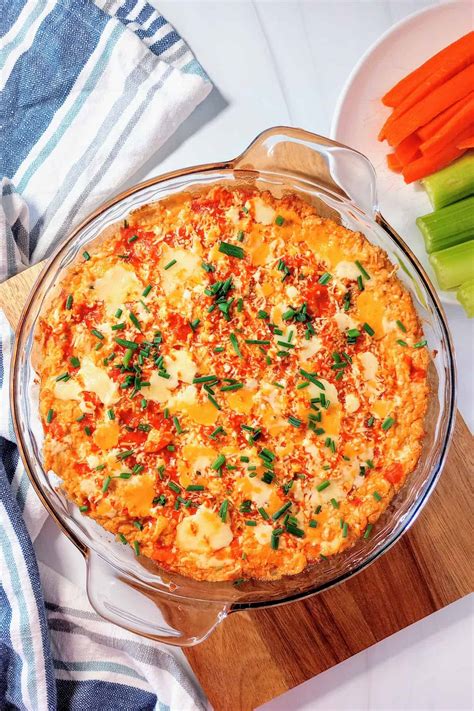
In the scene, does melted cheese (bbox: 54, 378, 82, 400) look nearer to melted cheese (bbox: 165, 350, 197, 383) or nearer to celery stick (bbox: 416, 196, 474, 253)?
melted cheese (bbox: 165, 350, 197, 383)

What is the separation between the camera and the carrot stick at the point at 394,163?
7.78ft

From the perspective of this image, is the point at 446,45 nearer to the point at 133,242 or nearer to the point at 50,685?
the point at 133,242

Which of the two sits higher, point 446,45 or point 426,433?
point 446,45

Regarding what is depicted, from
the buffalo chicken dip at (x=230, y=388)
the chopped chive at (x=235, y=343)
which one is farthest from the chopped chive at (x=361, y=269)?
Answer: the chopped chive at (x=235, y=343)

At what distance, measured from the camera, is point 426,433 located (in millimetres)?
2154

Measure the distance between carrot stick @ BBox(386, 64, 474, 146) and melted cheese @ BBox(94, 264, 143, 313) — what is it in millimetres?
965

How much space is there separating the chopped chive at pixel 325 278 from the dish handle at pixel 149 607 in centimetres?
91

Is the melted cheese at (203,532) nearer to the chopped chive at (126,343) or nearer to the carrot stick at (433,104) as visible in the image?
the chopped chive at (126,343)

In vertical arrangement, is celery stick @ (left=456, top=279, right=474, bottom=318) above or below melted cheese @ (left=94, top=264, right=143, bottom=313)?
below

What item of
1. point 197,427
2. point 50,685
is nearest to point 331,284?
point 197,427

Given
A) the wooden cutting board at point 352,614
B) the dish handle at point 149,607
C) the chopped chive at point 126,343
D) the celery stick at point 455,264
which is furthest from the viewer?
the celery stick at point 455,264

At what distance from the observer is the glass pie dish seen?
2.07m

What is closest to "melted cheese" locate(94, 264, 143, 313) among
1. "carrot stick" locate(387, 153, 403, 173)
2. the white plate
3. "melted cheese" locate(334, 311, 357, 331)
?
"melted cheese" locate(334, 311, 357, 331)

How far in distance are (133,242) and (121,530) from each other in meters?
0.75
